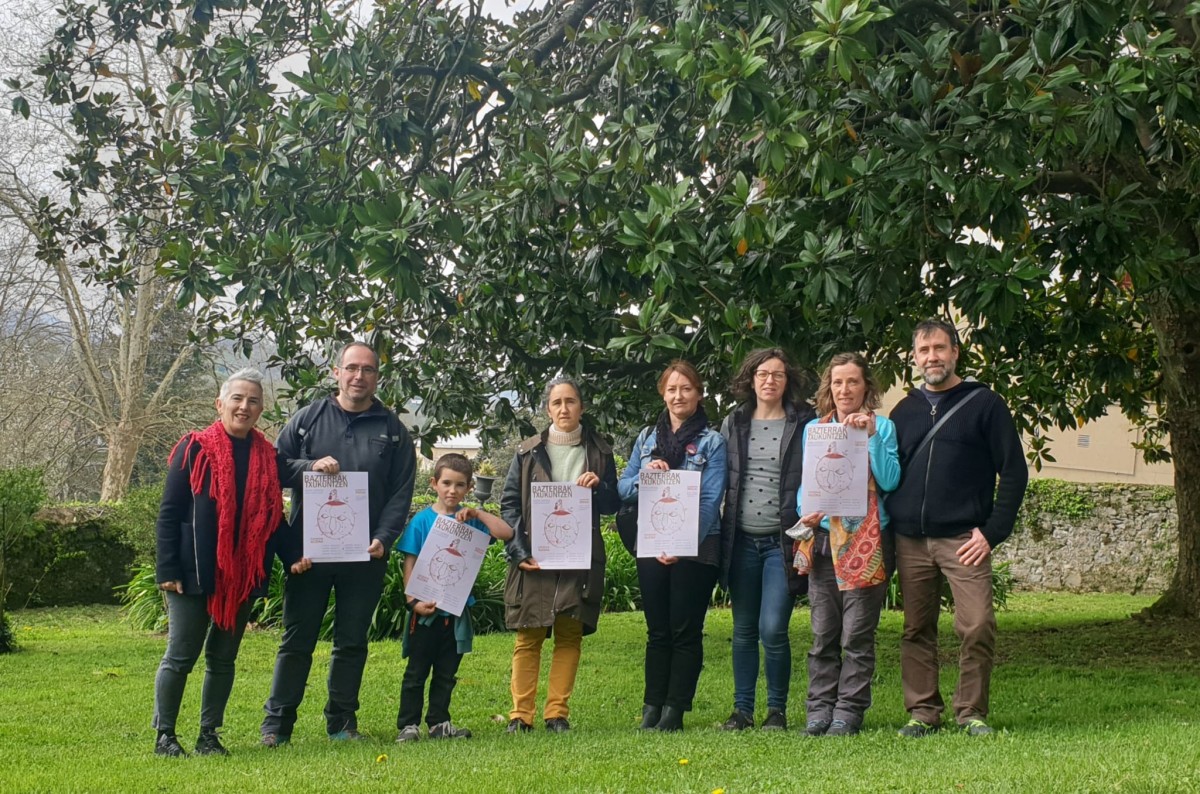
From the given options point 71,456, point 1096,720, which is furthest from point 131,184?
point 71,456

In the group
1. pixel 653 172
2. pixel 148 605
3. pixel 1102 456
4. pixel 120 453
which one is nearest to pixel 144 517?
pixel 148 605

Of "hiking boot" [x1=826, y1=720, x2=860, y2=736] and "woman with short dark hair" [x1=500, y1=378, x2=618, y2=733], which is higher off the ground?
"woman with short dark hair" [x1=500, y1=378, x2=618, y2=733]

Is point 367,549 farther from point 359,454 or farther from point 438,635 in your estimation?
point 438,635

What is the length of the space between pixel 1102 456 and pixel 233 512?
109 feet

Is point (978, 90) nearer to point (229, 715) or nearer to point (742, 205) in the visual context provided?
point (742, 205)

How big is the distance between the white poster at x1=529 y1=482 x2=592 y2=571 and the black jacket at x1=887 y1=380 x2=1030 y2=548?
1.71 meters

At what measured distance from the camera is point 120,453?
24.9 meters

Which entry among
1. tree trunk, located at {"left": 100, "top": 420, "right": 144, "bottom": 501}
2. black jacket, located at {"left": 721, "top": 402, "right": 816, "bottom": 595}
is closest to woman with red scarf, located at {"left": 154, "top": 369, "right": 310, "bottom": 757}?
black jacket, located at {"left": 721, "top": 402, "right": 816, "bottom": 595}

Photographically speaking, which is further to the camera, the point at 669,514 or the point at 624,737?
the point at 669,514

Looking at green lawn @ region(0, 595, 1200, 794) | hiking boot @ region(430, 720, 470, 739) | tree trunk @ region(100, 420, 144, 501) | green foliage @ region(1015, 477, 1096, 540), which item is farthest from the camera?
tree trunk @ region(100, 420, 144, 501)

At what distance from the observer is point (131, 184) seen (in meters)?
9.29

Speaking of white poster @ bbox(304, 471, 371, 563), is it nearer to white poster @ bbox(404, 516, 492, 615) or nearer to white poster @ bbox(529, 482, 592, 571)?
white poster @ bbox(404, 516, 492, 615)

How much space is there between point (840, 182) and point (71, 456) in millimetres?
23615

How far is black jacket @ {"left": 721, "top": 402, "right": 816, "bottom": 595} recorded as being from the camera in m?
6.23
